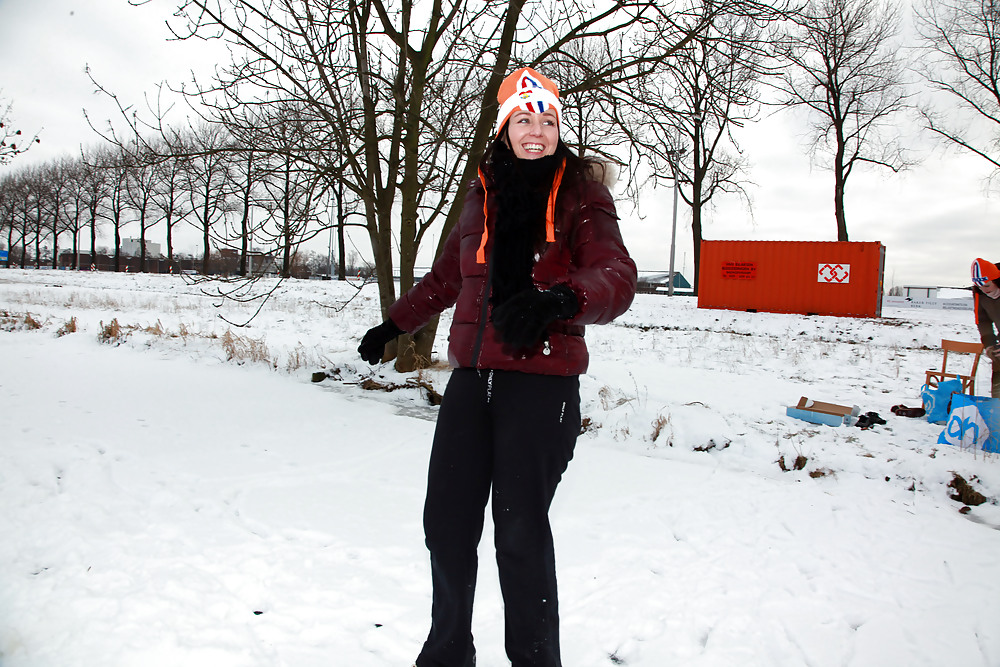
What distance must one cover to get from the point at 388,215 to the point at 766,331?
1065 centimetres

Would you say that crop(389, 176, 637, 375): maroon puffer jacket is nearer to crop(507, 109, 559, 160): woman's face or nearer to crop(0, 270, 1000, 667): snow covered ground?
crop(507, 109, 559, 160): woman's face

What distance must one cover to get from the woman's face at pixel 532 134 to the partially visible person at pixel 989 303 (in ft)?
19.3

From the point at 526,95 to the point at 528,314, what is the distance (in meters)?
0.72

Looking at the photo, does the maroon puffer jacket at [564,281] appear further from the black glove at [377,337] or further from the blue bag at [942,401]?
the blue bag at [942,401]

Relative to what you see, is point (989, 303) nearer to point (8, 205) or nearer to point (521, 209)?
point (521, 209)

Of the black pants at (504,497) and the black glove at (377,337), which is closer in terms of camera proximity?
the black pants at (504,497)

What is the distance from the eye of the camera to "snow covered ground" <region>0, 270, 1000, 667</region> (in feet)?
7.41

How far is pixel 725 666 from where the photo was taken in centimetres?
218

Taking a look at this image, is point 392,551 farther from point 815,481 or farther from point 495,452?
point 815,481

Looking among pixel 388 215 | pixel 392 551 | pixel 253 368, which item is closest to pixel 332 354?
pixel 253 368

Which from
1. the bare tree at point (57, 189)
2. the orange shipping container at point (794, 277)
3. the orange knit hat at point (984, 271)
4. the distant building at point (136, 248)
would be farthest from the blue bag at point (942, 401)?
the distant building at point (136, 248)

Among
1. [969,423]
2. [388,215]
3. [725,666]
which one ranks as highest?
[388,215]

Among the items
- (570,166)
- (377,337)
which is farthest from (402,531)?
(570,166)

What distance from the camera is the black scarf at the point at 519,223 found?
1.69 metres
